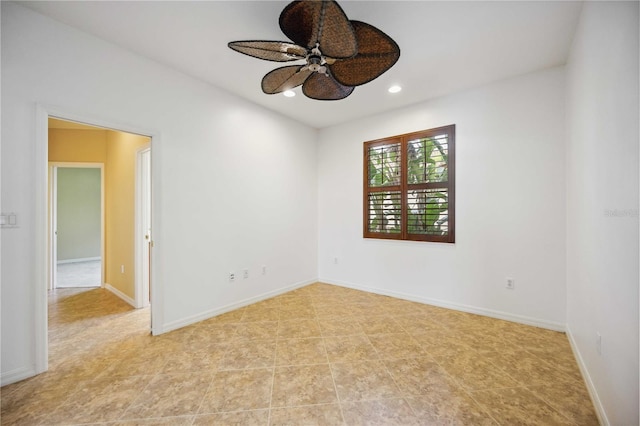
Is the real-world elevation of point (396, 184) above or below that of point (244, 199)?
above

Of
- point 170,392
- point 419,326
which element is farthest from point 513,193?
point 170,392

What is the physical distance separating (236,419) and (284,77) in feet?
7.93

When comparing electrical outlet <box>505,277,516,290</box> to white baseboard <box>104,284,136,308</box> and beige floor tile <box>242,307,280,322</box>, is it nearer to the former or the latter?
beige floor tile <box>242,307,280,322</box>

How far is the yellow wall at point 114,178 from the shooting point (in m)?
3.60

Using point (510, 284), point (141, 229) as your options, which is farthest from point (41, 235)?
point (510, 284)

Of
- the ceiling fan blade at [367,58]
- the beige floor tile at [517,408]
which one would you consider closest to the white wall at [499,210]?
the beige floor tile at [517,408]

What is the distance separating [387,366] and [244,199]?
8.46 feet

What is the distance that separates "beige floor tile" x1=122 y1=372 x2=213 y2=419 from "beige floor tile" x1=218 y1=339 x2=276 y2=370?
20 cm

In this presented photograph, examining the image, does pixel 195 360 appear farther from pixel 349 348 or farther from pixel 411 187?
pixel 411 187

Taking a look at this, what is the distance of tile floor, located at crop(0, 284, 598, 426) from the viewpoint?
5.24 ft

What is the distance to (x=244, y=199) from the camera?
3521 millimetres

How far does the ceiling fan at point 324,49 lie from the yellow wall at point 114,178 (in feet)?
7.91

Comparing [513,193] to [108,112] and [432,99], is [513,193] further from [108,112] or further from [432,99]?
[108,112]

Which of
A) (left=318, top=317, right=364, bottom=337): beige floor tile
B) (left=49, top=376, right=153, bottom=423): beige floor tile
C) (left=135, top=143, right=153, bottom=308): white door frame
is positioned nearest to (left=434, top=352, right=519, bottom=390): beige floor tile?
(left=318, top=317, right=364, bottom=337): beige floor tile
